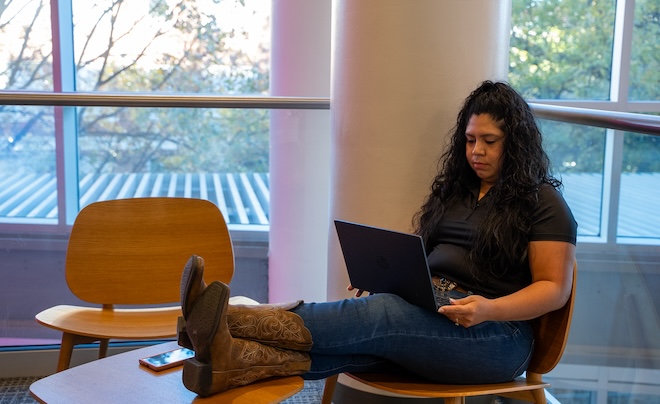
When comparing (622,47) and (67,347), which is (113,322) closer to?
(67,347)

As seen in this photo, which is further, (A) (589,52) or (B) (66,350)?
(A) (589,52)

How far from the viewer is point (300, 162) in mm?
3072

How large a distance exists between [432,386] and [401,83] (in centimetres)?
96

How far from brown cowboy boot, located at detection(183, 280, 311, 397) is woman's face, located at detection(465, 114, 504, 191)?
2.50 feet

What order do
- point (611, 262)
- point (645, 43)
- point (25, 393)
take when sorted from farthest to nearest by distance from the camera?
point (645, 43) < point (25, 393) < point (611, 262)

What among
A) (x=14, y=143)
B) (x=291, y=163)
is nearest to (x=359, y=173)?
(x=291, y=163)

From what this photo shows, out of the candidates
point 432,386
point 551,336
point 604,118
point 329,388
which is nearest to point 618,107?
point 604,118

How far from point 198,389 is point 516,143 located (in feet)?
3.31

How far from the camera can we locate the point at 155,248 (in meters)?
2.53

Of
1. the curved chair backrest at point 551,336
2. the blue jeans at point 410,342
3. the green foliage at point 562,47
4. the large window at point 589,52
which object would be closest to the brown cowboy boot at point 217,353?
the blue jeans at point 410,342

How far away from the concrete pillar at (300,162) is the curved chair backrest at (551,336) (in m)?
1.29

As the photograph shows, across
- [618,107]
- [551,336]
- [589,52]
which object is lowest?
[551,336]

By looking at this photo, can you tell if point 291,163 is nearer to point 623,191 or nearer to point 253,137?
point 253,137

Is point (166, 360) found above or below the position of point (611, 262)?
below
